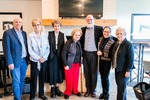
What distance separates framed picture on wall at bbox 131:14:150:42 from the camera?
18.3 ft

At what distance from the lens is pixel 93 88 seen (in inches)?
134

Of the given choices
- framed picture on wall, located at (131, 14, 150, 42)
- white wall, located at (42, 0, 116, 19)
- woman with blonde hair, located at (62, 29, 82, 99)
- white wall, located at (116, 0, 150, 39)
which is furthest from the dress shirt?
framed picture on wall, located at (131, 14, 150, 42)

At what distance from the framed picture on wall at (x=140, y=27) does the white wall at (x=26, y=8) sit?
283cm

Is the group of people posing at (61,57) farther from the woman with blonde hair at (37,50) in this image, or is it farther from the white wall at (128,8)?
the white wall at (128,8)

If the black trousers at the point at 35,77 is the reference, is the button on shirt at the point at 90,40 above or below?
above

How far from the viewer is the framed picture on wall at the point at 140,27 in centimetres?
559

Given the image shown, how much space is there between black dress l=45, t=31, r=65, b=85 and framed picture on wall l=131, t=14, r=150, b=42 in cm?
311

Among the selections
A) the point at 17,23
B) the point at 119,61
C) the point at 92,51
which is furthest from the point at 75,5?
the point at 119,61

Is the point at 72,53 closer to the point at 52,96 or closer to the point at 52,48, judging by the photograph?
the point at 52,48

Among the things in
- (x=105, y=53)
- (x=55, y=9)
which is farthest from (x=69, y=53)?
(x=55, y=9)

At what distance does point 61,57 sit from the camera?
3.23 m

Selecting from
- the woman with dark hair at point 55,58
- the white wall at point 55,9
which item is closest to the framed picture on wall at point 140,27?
the white wall at point 55,9

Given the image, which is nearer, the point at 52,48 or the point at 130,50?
the point at 130,50

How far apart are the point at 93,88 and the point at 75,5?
240 centimetres
